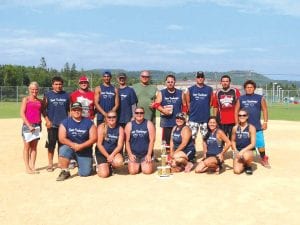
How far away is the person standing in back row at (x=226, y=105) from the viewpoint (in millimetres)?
9711

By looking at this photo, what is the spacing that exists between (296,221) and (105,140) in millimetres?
4106

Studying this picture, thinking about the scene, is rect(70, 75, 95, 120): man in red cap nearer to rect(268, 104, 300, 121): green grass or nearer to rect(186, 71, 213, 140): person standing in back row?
rect(186, 71, 213, 140): person standing in back row

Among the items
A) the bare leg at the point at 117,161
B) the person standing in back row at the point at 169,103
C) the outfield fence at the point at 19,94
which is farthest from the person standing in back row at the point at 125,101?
the outfield fence at the point at 19,94

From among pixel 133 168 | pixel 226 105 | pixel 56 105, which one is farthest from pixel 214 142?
pixel 56 105

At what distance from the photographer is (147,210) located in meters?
6.31

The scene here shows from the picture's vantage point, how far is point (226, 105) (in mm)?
9711

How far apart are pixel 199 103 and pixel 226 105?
0.55m

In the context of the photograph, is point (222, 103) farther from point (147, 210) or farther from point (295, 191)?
point (147, 210)

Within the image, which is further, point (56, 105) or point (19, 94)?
point (19, 94)

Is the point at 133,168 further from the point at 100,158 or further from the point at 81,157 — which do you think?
the point at 81,157

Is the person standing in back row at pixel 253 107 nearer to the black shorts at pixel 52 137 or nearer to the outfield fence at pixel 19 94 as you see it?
the black shorts at pixel 52 137

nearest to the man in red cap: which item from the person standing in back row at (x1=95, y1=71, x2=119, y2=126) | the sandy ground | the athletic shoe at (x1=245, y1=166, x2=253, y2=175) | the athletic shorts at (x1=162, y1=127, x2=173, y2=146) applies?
the person standing in back row at (x1=95, y1=71, x2=119, y2=126)

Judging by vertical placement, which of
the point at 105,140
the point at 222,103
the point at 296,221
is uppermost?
the point at 222,103

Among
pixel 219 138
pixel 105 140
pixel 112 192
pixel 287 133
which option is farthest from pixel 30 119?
pixel 287 133
